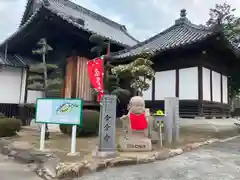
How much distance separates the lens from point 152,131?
23.2ft

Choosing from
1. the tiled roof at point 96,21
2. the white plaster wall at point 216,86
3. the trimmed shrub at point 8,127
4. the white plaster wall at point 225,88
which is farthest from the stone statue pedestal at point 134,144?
the tiled roof at point 96,21

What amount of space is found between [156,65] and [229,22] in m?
8.43

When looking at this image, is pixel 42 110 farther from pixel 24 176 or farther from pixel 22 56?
pixel 22 56

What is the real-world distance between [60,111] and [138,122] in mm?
2050

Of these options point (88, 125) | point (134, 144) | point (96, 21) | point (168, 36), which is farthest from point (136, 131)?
point (96, 21)

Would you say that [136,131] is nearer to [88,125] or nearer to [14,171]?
[88,125]

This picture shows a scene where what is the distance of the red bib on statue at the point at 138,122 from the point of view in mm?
6207

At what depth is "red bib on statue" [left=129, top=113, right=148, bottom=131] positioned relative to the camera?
Answer: 6.21 m

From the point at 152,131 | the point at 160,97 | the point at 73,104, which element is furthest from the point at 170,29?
the point at 73,104

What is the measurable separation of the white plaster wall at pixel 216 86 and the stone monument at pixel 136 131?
6.40 metres

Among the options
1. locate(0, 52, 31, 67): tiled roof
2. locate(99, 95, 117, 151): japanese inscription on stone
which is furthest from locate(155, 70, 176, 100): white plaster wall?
locate(0, 52, 31, 67): tiled roof

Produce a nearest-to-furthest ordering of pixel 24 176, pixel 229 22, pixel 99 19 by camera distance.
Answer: pixel 24 176
pixel 229 22
pixel 99 19

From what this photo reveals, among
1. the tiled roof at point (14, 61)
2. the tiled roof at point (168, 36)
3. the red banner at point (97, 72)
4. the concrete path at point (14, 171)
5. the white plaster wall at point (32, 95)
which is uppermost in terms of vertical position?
the tiled roof at point (168, 36)

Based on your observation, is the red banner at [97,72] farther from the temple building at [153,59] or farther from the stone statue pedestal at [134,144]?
the temple building at [153,59]
